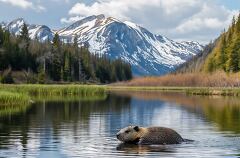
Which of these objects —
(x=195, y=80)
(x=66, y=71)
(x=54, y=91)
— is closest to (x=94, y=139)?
(x=54, y=91)

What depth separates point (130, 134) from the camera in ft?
91.0

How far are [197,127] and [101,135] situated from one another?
8.66 m

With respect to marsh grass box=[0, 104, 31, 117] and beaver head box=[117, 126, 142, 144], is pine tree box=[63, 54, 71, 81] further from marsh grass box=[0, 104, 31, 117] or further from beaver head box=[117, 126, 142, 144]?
beaver head box=[117, 126, 142, 144]

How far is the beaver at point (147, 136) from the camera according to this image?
27.6 meters

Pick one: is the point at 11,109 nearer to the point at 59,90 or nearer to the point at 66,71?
the point at 59,90

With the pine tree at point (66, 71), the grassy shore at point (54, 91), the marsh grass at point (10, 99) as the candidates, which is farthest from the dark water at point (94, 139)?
the pine tree at point (66, 71)

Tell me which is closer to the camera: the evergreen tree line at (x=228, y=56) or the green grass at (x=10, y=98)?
the green grass at (x=10, y=98)

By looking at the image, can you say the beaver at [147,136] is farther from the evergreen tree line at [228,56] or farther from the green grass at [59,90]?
the evergreen tree line at [228,56]

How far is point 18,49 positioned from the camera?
165 metres

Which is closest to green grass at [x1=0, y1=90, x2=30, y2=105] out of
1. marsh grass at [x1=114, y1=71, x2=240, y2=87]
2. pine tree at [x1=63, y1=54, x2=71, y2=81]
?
marsh grass at [x1=114, y1=71, x2=240, y2=87]

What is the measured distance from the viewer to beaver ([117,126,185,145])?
27.6 meters

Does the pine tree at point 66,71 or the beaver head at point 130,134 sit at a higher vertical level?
the pine tree at point 66,71

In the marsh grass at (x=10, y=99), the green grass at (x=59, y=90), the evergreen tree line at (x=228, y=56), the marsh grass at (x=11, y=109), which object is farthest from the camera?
Answer: the evergreen tree line at (x=228, y=56)

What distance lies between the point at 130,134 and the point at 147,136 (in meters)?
0.86
